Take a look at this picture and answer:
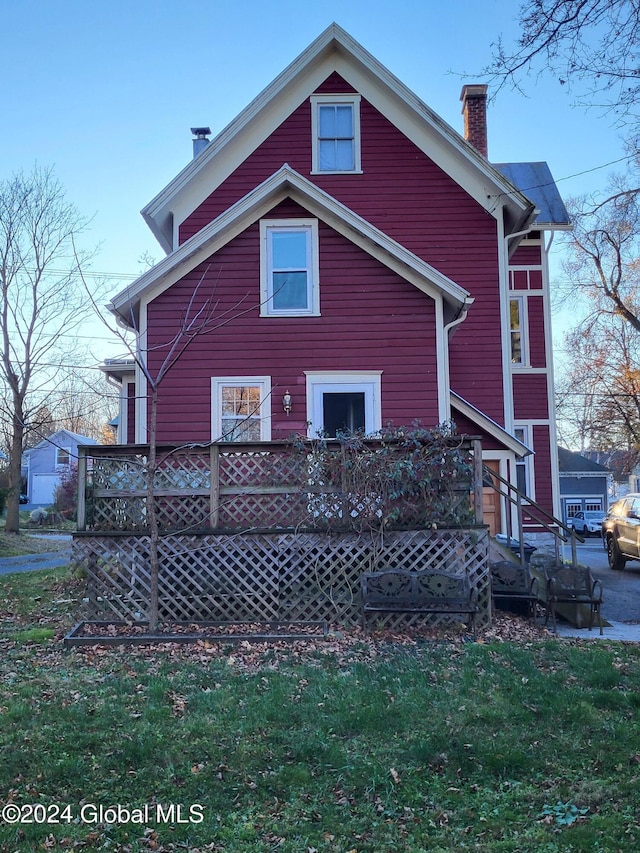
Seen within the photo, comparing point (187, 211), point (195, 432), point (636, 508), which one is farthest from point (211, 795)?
point (636, 508)

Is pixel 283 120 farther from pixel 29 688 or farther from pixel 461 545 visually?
pixel 29 688

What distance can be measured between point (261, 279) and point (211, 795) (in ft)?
27.8

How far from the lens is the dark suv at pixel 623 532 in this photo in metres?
15.7

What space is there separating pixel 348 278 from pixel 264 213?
1.71 metres

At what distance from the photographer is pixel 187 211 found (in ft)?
46.3

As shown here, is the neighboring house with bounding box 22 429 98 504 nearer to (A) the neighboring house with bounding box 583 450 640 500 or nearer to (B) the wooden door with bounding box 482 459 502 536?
(A) the neighboring house with bounding box 583 450 640 500

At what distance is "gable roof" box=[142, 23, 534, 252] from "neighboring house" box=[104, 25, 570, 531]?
1.1 inches

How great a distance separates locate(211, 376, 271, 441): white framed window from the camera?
36.7ft

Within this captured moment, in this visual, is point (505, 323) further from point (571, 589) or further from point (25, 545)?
point (25, 545)

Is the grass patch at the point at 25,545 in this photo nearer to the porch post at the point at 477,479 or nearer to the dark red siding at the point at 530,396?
Result: the dark red siding at the point at 530,396

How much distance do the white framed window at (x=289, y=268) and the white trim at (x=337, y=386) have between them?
1.05 metres

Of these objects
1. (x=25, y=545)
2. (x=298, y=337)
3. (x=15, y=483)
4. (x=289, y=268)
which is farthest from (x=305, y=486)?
(x=15, y=483)

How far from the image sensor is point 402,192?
14.3 meters

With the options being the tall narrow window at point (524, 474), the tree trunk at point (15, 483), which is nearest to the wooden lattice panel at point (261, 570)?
the tall narrow window at point (524, 474)
